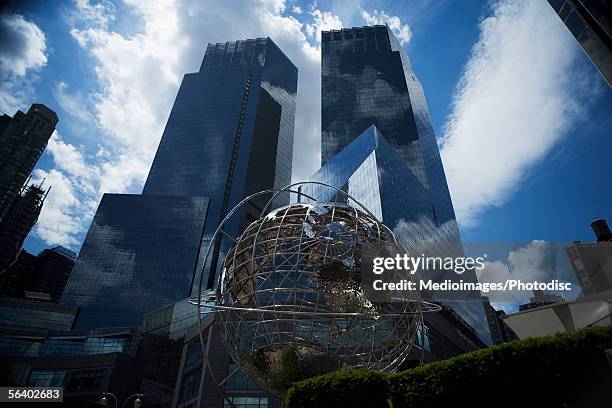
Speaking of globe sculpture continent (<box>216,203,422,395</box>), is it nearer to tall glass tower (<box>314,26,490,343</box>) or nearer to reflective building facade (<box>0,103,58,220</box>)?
tall glass tower (<box>314,26,490,343</box>)

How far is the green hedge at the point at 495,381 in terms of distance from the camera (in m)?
9.85

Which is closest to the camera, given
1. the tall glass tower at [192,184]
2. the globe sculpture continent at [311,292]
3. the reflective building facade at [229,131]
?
the globe sculpture continent at [311,292]

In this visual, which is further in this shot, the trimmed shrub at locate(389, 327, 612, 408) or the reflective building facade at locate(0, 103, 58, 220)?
the reflective building facade at locate(0, 103, 58, 220)

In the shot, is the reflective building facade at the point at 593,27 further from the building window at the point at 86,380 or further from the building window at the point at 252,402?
the building window at the point at 86,380

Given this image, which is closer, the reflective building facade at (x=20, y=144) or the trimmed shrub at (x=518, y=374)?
the trimmed shrub at (x=518, y=374)

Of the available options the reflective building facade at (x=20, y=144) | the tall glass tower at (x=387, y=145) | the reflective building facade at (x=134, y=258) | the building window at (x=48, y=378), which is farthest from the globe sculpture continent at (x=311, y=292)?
the reflective building facade at (x=20, y=144)

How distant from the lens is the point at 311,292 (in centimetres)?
1276

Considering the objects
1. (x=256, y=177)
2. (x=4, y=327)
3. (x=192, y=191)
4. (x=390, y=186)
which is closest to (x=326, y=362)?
(x=390, y=186)

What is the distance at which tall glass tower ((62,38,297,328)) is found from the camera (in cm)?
9406

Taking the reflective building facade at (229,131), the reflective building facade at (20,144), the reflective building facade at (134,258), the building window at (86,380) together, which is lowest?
the building window at (86,380)

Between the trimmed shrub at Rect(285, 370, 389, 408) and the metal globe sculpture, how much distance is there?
1.52 metres

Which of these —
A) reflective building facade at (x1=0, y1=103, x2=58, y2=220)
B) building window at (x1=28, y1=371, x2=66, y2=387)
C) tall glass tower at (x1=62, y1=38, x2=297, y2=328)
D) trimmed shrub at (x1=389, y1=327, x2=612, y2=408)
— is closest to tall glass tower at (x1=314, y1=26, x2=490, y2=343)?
tall glass tower at (x1=62, y1=38, x2=297, y2=328)

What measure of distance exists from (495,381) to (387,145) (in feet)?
241

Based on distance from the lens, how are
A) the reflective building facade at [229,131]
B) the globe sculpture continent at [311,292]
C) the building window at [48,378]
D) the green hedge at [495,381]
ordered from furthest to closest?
1. the reflective building facade at [229,131]
2. the building window at [48,378]
3. the globe sculpture continent at [311,292]
4. the green hedge at [495,381]
